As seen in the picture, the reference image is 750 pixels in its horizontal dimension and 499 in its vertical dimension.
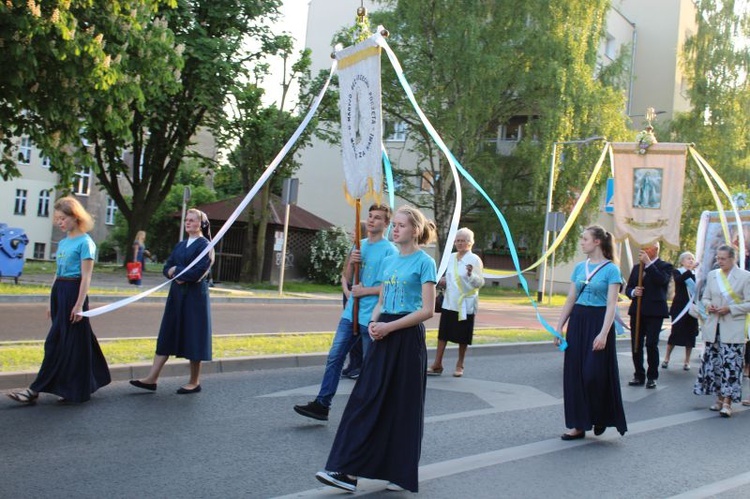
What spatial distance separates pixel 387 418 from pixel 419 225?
1.25 metres

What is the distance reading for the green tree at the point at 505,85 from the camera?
30781mm

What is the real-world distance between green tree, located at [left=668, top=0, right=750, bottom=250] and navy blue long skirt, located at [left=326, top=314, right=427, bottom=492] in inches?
1612

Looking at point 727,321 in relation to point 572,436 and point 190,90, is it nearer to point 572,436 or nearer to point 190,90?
point 572,436

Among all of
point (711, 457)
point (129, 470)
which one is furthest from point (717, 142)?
point (129, 470)

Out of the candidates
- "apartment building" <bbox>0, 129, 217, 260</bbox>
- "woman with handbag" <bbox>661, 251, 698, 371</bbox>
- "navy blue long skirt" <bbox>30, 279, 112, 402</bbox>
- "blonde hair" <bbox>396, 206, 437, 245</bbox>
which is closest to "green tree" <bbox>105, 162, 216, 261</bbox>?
"apartment building" <bbox>0, 129, 217, 260</bbox>

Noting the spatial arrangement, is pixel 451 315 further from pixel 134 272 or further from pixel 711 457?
pixel 134 272

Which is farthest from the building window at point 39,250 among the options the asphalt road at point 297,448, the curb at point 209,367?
the asphalt road at point 297,448

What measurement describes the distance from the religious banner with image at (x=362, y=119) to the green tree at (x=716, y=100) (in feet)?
128

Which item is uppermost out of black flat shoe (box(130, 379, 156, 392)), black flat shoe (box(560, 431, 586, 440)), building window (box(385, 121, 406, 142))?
building window (box(385, 121, 406, 142))

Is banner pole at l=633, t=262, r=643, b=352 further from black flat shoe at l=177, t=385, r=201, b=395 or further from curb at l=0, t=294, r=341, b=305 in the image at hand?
curb at l=0, t=294, r=341, b=305

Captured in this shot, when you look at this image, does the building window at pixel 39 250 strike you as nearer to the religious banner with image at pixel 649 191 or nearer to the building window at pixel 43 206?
the building window at pixel 43 206

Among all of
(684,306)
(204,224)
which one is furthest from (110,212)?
(204,224)

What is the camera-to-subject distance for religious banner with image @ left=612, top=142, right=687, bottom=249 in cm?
1082

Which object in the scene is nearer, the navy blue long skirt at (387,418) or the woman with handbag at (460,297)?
the navy blue long skirt at (387,418)
